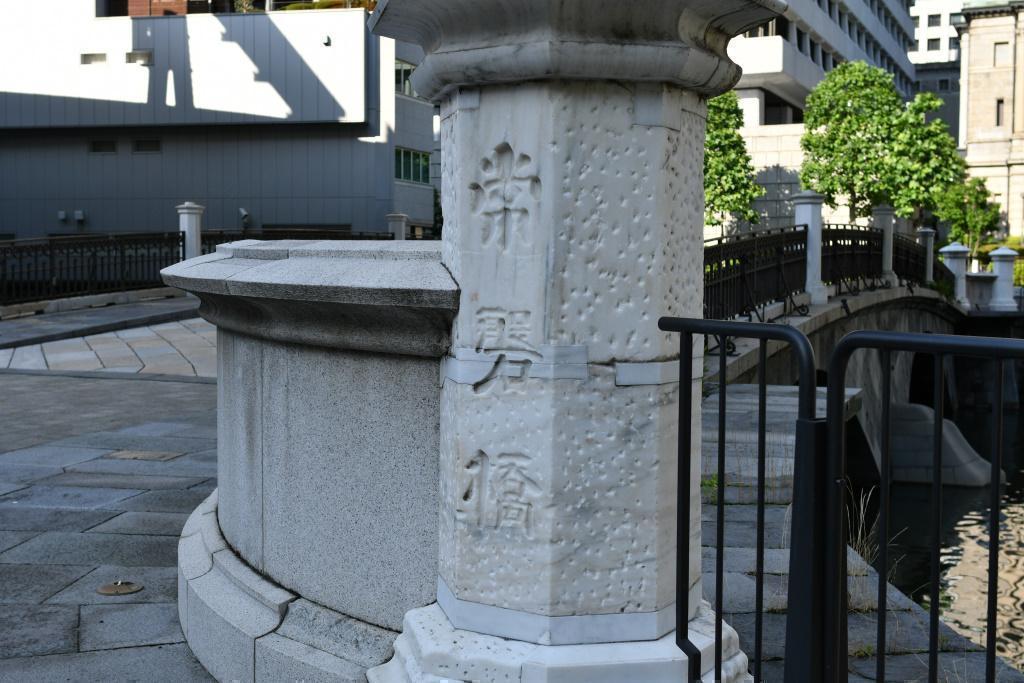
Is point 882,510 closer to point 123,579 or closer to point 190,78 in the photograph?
point 123,579

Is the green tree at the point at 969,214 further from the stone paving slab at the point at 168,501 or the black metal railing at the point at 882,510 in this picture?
the black metal railing at the point at 882,510

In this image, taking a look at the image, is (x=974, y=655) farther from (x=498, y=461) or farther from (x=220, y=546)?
(x=220, y=546)

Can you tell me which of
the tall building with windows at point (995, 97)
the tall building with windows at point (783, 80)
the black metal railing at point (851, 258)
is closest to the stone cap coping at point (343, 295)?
the black metal railing at point (851, 258)

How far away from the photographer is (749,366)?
12.7 meters

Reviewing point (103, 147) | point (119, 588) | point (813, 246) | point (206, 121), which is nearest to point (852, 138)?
point (206, 121)

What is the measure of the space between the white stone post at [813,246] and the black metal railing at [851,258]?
910mm

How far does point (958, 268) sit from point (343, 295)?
114ft

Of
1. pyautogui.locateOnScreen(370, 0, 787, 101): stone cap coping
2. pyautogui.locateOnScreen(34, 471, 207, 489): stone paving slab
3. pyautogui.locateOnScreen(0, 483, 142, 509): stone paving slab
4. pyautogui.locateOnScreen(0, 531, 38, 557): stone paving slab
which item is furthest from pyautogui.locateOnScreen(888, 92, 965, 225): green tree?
pyautogui.locateOnScreen(370, 0, 787, 101): stone cap coping

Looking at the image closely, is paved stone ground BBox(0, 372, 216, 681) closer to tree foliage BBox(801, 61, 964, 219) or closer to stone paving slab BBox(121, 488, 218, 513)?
stone paving slab BBox(121, 488, 218, 513)

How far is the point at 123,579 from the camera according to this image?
4562 mm

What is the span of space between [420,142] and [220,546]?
33.0m

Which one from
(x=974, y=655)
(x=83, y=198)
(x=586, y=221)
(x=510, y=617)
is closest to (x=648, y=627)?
(x=510, y=617)

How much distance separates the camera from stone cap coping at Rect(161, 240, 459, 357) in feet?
9.52

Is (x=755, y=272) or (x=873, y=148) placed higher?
(x=873, y=148)
